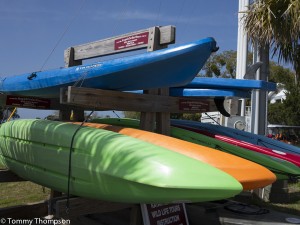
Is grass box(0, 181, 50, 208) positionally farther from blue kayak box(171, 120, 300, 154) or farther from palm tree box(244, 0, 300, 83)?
palm tree box(244, 0, 300, 83)

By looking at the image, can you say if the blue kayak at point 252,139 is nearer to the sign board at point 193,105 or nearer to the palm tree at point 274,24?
the sign board at point 193,105

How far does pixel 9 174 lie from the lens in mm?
5152

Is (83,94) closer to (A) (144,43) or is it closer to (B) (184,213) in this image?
(A) (144,43)

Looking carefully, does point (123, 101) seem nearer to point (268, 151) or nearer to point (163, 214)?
point (163, 214)

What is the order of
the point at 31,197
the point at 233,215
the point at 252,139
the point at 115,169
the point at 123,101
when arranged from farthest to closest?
1. the point at 31,197
2. the point at 252,139
3. the point at 123,101
4. the point at 233,215
5. the point at 115,169

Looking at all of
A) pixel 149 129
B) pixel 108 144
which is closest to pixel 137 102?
pixel 149 129

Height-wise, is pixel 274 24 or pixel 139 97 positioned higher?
pixel 274 24

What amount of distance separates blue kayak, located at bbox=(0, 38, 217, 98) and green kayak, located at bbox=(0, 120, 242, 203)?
0.67 metres

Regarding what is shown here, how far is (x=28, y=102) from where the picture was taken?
5.51m

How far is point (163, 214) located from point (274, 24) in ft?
16.9

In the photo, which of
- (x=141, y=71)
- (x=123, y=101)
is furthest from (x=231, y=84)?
(x=123, y=101)

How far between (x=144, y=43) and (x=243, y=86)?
5.77ft

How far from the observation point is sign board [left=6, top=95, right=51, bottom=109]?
535 centimetres

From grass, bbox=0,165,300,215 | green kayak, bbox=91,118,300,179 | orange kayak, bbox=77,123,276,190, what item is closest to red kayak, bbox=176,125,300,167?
green kayak, bbox=91,118,300,179
